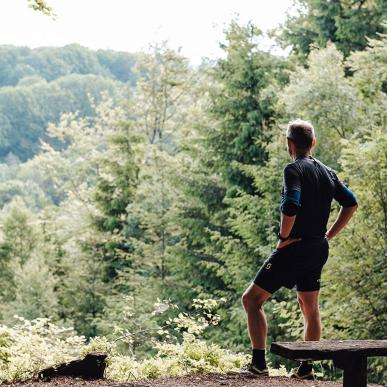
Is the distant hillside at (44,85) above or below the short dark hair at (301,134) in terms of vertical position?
above

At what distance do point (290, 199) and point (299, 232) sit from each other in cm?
31

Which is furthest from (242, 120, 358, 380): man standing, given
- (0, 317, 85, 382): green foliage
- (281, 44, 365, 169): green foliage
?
(281, 44, 365, 169): green foliage

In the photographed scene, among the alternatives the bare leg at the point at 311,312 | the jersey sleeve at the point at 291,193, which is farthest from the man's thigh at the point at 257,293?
the jersey sleeve at the point at 291,193

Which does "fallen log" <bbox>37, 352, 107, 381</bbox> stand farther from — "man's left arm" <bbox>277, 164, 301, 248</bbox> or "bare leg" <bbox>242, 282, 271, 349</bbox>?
"man's left arm" <bbox>277, 164, 301, 248</bbox>

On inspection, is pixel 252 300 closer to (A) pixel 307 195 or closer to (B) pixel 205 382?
(B) pixel 205 382

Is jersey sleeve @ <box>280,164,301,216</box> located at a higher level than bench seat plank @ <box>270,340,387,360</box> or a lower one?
higher

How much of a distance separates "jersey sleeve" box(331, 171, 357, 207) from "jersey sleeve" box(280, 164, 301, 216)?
503mm

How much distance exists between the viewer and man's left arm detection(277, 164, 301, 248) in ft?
14.6

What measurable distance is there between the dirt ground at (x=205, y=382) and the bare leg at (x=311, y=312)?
Result: 37 cm

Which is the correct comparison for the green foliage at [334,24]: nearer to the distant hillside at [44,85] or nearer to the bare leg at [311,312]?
the bare leg at [311,312]

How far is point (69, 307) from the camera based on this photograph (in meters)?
25.8

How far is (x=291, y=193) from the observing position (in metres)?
4.46

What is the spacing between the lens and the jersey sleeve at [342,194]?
4887mm

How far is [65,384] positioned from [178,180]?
1465 cm
